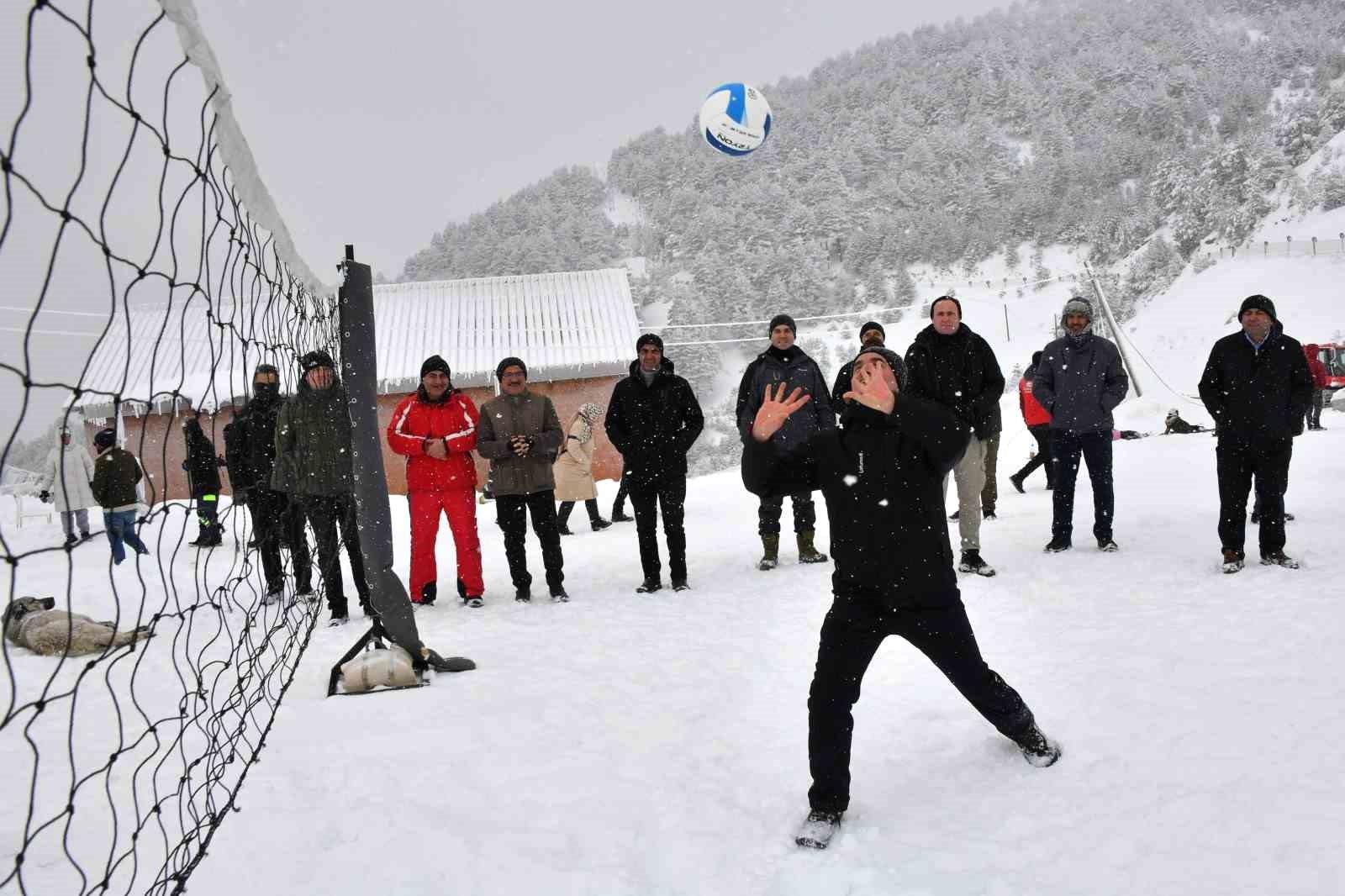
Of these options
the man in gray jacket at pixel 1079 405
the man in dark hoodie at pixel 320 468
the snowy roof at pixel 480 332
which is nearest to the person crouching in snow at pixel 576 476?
the man in dark hoodie at pixel 320 468

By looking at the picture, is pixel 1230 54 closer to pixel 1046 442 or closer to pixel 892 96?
pixel 892 96

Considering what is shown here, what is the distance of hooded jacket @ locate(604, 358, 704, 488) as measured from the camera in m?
6.61

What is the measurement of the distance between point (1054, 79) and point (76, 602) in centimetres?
10592

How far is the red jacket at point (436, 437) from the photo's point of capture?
21.2ft

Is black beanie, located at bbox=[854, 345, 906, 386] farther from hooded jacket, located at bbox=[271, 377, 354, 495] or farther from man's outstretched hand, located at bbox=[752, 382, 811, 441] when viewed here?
hooded jacket, located at bbox=[271, 377, 354, 495]

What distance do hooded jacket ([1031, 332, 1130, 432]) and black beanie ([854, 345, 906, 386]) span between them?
10.2 feet

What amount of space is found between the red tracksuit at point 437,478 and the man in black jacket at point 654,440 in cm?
109

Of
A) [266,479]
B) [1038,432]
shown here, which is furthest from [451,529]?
[1038,432]

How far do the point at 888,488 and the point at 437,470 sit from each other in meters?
4.35

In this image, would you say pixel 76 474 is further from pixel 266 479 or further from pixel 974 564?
pixel 974 564

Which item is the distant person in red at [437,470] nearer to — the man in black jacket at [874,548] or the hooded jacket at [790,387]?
the hooded jacket at [790,387]

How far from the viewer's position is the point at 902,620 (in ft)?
9.22

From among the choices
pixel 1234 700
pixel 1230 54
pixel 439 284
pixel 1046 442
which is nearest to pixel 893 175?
pixel 1230 54

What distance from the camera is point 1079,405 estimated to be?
21.0 ft
